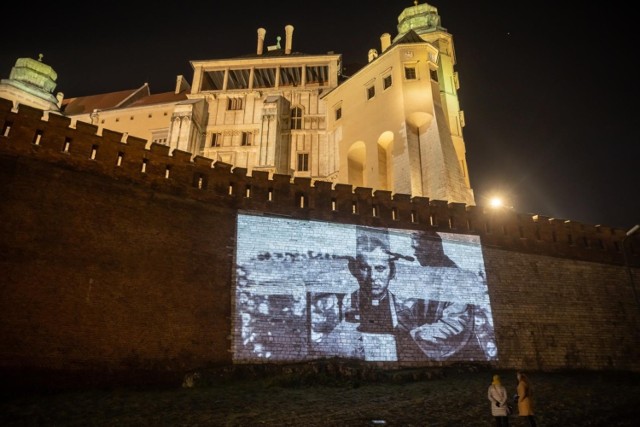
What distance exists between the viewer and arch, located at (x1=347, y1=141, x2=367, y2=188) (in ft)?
105

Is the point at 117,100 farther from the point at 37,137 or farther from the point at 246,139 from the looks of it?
the point at 37,137

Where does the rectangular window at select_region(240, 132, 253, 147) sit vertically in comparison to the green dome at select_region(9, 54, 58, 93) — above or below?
below

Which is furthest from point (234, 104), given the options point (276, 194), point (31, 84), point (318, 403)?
point (318, 403)

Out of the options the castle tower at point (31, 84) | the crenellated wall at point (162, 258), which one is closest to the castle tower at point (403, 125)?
the crenellated wall at point (162, 258)

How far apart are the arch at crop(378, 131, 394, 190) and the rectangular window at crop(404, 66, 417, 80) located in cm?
410

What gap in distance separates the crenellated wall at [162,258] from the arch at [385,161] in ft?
33.3

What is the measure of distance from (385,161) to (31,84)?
3111 cm

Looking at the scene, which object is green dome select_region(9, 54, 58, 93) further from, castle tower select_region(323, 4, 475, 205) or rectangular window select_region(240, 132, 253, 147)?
castle tower select_region(323, 4, 475, 205)

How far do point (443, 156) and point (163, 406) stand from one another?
21.1 m

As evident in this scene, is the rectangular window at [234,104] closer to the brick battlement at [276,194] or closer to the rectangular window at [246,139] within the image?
the rectangular window at [246,139]

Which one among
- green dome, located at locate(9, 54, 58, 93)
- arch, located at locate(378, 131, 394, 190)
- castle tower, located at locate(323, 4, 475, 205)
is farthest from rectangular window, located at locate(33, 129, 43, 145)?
green dome, located at locate(9, 54, 58, 93)

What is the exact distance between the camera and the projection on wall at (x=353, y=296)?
15086 mm

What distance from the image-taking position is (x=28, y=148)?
13430 mm

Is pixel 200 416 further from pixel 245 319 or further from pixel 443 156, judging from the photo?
pixel 443 156
